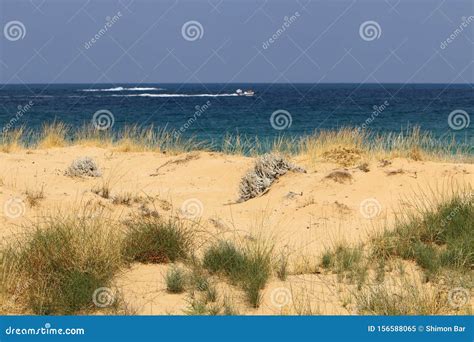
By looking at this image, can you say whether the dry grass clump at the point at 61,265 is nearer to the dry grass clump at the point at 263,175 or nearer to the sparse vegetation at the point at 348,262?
the sparse vegetation at the point at 348,262

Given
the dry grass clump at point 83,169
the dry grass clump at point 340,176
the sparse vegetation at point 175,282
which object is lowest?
the sparse vegetation at point 175,282

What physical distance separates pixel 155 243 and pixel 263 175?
4.65 meters

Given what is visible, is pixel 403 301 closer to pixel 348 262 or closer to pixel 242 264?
pixel 348 262

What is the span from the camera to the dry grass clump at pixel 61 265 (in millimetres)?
5770

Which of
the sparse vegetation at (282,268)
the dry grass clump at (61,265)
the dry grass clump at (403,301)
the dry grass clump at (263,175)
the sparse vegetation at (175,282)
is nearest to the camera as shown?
the dry grass clump at (403,301)

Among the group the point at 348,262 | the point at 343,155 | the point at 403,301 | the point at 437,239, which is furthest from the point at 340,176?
the point at 403,301

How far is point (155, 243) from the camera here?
22.6ft

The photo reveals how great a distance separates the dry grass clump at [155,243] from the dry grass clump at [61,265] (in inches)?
11.1

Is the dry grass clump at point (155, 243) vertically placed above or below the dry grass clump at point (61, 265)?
above

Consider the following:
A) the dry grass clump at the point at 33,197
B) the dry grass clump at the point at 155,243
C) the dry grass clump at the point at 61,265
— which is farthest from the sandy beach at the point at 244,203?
the dry grass clump at the point at 61,265

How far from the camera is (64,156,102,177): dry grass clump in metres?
12.2

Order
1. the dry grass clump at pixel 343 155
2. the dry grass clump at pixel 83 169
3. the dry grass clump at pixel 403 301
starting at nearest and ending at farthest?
the dry grass clump at pixel 403 301 < the dry grass clump at pixel 83 169 < the dry grass clump at pixel 343 155

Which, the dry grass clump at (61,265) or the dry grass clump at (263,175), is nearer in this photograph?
the dry grass clump at (61,265)
